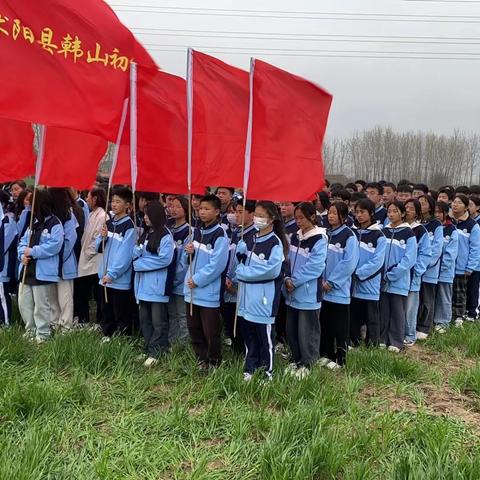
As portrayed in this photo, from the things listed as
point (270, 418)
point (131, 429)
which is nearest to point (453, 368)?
point (270, 418)

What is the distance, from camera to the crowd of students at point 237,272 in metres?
4.92

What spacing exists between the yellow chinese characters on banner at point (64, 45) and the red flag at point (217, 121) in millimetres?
746

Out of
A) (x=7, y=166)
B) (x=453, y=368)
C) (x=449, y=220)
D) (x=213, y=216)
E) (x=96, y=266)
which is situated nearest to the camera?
(x=213, y=216)

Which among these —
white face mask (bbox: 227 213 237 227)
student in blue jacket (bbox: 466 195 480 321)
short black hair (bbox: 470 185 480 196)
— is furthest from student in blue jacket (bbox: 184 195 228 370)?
short black hair (bbox: 470 185 480 196)

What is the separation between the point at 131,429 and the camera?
12.4 ft

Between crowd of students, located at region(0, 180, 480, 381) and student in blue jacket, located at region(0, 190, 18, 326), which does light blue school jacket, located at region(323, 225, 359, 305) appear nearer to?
crowd of students, located at region(0, 180, 480, 381)

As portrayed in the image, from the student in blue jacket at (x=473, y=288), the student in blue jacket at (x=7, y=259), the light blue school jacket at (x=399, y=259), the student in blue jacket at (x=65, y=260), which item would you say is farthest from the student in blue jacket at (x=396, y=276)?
the student in blue jacket at (x=7, y=259)

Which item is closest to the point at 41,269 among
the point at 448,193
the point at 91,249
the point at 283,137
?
the point at 91,249

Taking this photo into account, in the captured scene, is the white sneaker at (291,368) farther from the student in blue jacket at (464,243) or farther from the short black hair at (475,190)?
the short black hair at (475,190)

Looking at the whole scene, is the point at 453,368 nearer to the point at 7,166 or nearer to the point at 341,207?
the point at 341,207

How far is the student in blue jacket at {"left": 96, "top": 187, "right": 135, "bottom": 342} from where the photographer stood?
5.57 meters

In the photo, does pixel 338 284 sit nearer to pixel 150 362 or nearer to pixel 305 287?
pixel 305 287

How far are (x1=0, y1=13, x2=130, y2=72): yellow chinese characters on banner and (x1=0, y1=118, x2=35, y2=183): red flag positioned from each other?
1381mm

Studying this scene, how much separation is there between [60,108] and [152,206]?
4.51ft
